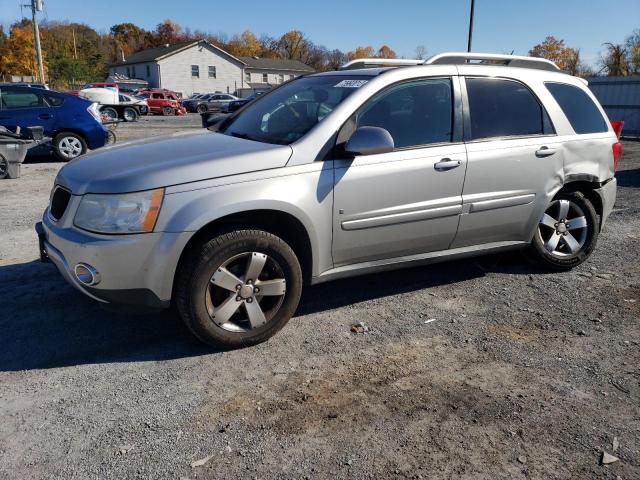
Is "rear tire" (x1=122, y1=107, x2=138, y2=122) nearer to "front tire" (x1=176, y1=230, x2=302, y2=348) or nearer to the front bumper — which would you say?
the front bumper

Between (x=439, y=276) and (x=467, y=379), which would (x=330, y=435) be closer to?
(x=467, y=379)

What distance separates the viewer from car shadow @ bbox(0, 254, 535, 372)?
3564 millimetres

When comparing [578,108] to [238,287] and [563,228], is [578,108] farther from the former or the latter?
[238,287]

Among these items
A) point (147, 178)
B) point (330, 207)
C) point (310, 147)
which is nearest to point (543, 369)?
point (330, 207)

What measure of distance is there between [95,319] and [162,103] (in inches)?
1438

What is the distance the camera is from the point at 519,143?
445 cm

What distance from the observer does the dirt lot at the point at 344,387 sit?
102 inches

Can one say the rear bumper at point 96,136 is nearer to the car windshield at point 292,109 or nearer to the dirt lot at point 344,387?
the dirt lot at point 344,387

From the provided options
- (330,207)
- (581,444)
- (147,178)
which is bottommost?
(581,444)

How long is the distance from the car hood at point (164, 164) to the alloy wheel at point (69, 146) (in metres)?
8.68

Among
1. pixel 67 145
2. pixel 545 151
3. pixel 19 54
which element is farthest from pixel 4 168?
pixel 19 54

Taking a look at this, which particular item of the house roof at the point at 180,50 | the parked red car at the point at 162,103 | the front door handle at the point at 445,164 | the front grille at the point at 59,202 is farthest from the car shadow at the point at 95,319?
the house roof at the point at 180,50

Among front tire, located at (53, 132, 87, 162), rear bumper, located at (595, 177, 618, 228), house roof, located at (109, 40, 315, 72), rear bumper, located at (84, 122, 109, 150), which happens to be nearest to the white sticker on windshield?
rear bumper, located at (595, 177, 618, 228)

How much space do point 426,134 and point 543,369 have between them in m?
1.81
